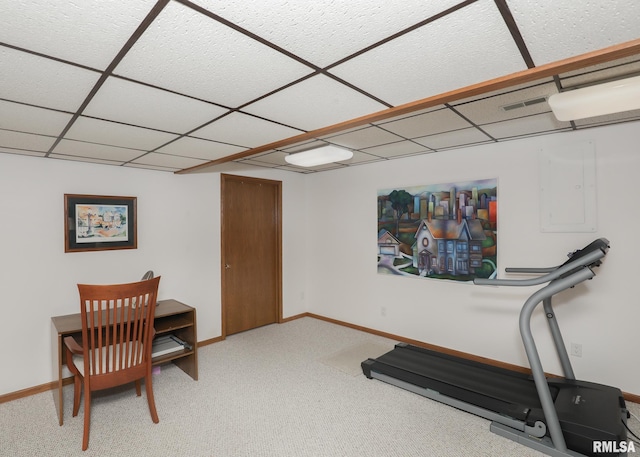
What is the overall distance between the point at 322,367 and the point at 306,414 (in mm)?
844

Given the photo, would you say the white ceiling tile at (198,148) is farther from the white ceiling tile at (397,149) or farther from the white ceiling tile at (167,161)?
the white ceiling tile at (397,149)

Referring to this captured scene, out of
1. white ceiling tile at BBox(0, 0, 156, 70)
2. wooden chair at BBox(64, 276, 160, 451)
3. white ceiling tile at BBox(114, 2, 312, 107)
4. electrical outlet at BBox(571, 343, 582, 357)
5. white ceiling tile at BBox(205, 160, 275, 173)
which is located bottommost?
electrical outlet at BBox(571, 343, 582, 357)

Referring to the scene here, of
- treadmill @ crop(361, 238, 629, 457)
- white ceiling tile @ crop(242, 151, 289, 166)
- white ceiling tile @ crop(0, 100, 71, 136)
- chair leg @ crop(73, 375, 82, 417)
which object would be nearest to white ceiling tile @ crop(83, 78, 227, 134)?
white ceiling tile @ crop(0, 100, 71, 136)

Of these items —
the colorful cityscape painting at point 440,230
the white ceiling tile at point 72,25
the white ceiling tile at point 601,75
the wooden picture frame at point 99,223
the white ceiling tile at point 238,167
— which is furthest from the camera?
the white ceiling tile at point 238,167

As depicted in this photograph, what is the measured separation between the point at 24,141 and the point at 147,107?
140 centimetres

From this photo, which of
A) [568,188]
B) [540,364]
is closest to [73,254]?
[540,364]

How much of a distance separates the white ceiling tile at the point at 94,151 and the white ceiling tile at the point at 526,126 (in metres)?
3.05

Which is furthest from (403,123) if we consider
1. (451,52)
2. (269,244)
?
(269,244)

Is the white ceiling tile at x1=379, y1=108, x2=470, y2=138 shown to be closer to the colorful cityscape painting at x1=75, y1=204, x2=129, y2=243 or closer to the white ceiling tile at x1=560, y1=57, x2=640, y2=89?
the white ceiling tile at x1=560, y1=57, x2=640, y2=89

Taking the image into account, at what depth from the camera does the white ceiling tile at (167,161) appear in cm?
317

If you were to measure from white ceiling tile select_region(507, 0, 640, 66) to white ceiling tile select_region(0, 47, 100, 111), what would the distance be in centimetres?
177

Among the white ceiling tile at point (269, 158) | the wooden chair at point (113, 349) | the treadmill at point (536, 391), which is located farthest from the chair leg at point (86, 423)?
the white ceiling tile at point (269, 158)

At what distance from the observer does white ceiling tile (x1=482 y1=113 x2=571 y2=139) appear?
254cm

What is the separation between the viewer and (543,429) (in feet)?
7.22
